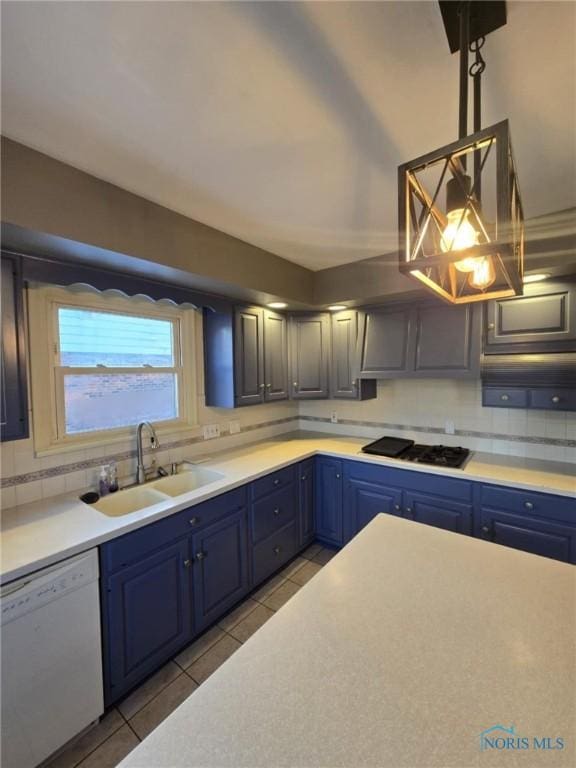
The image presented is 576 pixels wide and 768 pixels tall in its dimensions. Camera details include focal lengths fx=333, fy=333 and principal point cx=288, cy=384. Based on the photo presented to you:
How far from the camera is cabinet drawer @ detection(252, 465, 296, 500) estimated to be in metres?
2.30

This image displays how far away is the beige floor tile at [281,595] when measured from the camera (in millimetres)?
2230

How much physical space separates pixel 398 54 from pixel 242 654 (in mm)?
1659

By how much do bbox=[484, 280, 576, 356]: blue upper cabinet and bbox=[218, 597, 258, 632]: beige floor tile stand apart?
233 centimetres

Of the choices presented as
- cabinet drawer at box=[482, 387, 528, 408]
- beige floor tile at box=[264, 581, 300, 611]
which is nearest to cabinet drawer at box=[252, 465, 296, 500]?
beige floor tile at box=[264, 581, 300, 611]

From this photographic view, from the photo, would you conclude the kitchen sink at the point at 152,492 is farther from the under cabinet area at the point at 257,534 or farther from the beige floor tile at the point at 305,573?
the beige floor tile at the point at 305,573

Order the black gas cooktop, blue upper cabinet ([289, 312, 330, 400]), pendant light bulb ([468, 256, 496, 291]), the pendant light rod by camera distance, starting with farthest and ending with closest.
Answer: blue upper cabinet ([289, 312, 330, 400]), the black gas cooktop, pendant light bulb ([468, 256, 496, 291]), the pendant light rod

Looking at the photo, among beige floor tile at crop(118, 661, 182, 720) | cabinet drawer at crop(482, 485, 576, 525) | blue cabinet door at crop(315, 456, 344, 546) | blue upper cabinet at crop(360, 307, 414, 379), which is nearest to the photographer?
beige floor tile at crop(118, 661, 182, 720)

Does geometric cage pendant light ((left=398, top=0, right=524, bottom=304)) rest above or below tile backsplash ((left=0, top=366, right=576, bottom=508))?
above

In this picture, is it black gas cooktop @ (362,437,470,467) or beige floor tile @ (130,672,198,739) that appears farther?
black gas cooktop @ (362,437,470,467)

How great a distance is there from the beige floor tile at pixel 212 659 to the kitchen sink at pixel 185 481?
2.94 ft

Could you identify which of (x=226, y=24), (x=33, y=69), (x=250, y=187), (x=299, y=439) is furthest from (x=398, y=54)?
(x=299, y=439)

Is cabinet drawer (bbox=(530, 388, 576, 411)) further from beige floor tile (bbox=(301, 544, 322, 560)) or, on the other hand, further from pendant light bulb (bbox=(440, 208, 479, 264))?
beige floor tile (bbox=(301, 544, 322, 560))

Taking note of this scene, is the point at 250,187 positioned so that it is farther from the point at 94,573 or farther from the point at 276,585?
the point at 276,585

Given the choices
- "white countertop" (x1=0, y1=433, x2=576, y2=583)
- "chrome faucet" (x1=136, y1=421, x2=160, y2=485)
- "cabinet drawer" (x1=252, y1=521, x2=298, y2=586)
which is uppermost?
"chrome faucet" (x1=136, y1=421, x2=160, y2=485)
